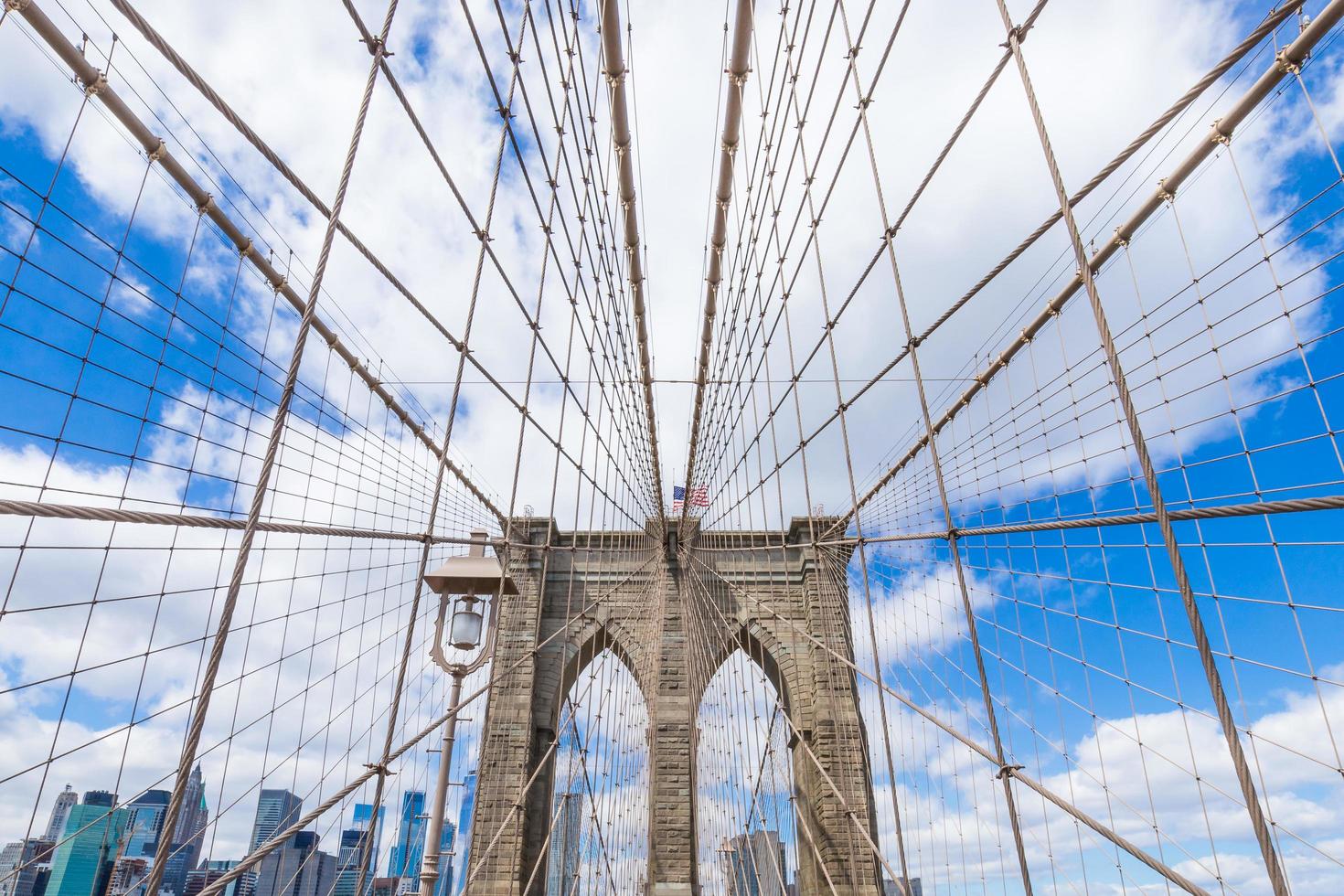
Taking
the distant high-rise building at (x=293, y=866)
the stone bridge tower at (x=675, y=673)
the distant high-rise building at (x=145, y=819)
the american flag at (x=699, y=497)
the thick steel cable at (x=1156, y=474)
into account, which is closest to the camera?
the thick steel cable at (x=1156, y=474)

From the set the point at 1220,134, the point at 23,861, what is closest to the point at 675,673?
the point at 23,861

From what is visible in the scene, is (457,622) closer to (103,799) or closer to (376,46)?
(103,799)

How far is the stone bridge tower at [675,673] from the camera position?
10.7 metres

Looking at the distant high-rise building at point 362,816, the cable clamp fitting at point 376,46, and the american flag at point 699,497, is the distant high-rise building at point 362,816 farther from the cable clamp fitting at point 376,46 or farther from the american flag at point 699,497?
the american flag at point 699,497

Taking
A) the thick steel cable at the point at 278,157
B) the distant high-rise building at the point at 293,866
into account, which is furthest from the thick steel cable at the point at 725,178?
the distant high-rise building at the point at 293,866

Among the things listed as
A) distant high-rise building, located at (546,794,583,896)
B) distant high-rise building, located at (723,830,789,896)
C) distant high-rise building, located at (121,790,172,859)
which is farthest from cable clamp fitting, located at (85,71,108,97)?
distant high-rise building, located at (723,830,789,896)

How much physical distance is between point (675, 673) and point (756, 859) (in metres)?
5.05

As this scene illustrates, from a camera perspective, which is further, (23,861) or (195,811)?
(195,811)

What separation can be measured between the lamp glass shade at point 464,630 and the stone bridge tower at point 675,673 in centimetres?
585

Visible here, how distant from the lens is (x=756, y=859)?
7371mm

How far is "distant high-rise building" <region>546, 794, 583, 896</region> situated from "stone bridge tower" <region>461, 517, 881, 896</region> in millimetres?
426

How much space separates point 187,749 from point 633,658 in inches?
470

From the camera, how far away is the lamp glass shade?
4.08 meters

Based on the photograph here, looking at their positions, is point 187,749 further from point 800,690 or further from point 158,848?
point 800,690
